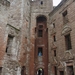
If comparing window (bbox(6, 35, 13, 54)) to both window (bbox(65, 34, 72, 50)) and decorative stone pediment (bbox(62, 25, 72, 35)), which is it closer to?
decorative stone pediment (bbox(62, 25, 72, 35))

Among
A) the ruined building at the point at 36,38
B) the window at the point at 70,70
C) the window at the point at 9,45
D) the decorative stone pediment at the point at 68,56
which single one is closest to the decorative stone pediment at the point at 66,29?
the ruined building at the point at 36,38

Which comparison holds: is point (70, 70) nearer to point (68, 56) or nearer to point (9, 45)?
point (68, 56)

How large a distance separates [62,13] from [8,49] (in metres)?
8.34

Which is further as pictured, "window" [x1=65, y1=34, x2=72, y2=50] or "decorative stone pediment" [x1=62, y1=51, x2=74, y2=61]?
"window" [x1=65, y1=34, x2=72, y2=50]

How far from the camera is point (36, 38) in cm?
1841

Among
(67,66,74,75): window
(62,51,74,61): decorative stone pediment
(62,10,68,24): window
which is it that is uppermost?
(62,10,68,24): window

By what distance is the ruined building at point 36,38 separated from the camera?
1113 centimetres

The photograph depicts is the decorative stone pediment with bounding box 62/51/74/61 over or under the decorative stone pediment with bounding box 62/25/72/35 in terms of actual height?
under

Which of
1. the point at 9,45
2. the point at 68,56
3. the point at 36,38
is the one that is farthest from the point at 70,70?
the point at 36,38

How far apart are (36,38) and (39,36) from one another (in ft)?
2.70

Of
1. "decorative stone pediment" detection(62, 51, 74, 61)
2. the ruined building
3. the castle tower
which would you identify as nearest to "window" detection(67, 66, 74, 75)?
the ruined building

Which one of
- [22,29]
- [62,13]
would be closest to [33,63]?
[22,29]

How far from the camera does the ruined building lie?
11133 millimetres

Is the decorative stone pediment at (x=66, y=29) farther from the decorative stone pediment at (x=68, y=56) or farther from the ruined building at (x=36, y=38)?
the decorative stone pediment at (x=68, y=56)
